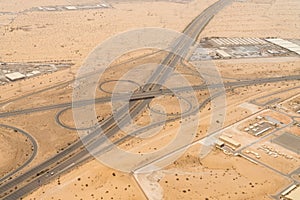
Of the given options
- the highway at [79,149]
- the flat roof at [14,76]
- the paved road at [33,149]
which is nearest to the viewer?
the highway at [79,149]

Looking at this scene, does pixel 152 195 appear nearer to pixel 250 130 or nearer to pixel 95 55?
pixel 250 130

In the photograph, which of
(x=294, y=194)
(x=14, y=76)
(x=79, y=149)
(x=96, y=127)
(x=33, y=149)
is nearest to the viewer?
(x=294, y=194)

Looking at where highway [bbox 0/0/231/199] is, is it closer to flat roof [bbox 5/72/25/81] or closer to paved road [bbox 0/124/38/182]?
paved road [bbox 0/124/38/182]

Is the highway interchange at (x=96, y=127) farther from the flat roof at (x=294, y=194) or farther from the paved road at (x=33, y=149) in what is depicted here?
the flat roof at (x=294, y=194)

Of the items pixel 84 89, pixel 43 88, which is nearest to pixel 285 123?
pixel 84 89

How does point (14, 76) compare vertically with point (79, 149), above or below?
above

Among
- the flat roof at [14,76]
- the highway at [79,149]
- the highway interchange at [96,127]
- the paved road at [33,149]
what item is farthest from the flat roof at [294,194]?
the flat roof at [14,76]

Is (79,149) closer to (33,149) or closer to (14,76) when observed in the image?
(33,149)

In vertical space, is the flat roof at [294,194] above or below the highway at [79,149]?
above

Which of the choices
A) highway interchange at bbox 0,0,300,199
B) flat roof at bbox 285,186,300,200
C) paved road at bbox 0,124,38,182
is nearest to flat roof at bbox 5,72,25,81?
highway interchange at bbox 0,0,300,199

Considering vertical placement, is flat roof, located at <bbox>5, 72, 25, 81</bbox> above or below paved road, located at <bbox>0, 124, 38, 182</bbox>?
above

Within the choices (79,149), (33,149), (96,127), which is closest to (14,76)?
(96,127)

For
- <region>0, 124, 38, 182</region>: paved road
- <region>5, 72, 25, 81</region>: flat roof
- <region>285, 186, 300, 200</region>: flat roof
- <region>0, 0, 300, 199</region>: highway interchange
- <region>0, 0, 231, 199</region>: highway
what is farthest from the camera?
<region>5, 72, 25, 81</region>: flat roof
